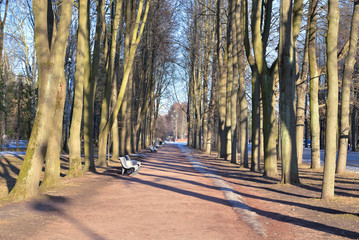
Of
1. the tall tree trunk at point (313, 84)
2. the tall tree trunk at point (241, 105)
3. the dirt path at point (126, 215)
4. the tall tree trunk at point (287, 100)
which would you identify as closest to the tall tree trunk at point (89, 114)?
the dirt path at point (126, 215)

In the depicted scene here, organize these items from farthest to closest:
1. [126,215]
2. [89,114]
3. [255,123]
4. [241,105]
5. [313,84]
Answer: [241,105], [313,84], [255,123], [89,114], [126,215]

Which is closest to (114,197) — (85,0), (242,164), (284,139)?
(284,139)

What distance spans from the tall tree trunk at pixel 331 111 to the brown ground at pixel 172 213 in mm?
552

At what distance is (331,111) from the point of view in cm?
1045

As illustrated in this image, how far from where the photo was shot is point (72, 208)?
9031 mm

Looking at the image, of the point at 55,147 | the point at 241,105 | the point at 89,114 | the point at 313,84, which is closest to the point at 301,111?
the point at 313,84

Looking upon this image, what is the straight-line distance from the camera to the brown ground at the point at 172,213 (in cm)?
681

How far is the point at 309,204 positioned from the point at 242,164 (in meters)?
11.5

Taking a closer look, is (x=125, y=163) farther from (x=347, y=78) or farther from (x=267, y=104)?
(x=347, y=78)

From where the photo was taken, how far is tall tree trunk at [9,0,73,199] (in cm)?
973

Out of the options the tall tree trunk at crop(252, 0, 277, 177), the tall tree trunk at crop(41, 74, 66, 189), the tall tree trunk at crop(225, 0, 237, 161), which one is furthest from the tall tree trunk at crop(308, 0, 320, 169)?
the tall tree trunk at crop(41, 74, 66, 189)

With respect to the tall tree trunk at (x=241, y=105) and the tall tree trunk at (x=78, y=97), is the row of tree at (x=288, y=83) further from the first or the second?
the tall tree trunk at (x=78, y=97)

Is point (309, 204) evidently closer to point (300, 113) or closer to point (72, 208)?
point (72, 208)

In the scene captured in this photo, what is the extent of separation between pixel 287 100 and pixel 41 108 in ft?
26.3
